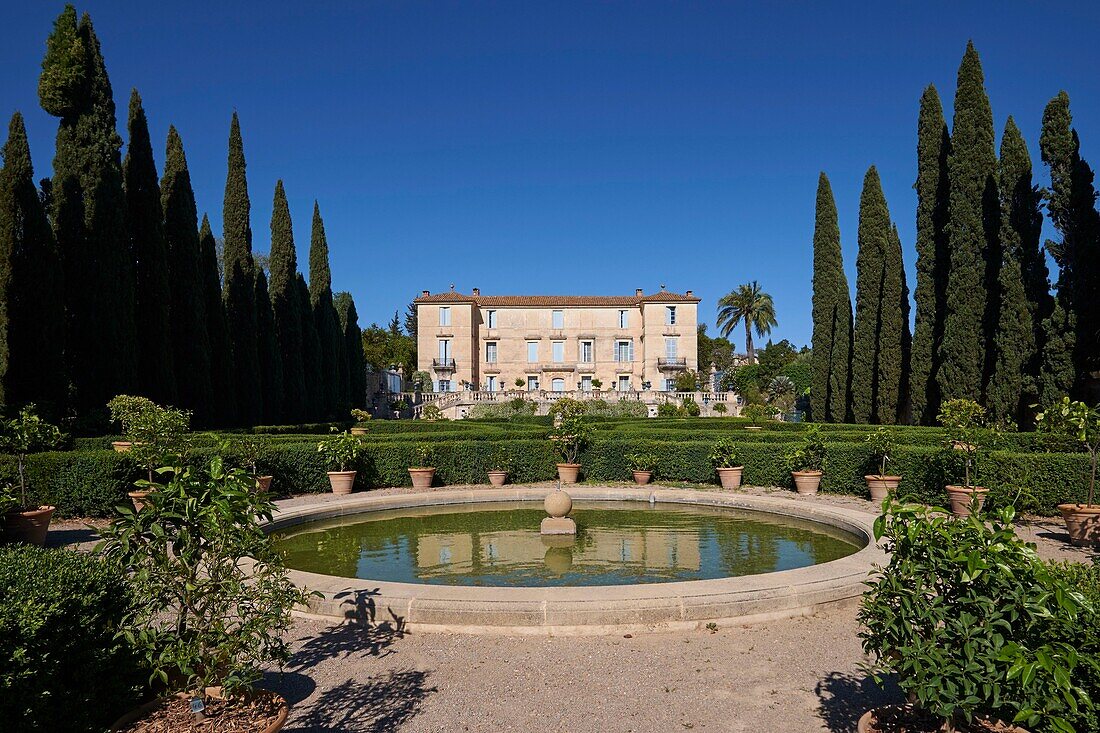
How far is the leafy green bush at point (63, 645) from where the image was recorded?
2623 millimetres

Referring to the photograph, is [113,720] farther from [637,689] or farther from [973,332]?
[973,332]

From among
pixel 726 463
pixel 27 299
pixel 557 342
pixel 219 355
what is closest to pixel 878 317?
pixel 726 463

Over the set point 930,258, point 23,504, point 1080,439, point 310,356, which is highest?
point 930,258

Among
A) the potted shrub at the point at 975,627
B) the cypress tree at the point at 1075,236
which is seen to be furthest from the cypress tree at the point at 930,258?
the potted shrub at the point at 975,627

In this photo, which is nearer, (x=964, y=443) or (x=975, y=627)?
(x=975, y=627)

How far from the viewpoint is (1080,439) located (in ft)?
27.2

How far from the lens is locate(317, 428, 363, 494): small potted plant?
12.7 m

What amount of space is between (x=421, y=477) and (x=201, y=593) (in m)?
10.3

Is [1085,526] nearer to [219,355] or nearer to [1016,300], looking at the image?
[1016,300]

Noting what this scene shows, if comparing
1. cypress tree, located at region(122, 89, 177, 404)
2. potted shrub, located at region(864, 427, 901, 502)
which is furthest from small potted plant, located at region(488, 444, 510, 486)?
cypress tree, located at region(122, 89, 177, 404)

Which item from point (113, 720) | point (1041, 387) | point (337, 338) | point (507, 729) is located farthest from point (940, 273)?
point (337, 338)

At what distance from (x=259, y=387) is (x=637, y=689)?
24.4 meters

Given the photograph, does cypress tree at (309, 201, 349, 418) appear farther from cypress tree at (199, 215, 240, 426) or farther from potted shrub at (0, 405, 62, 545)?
potted shrub at (0, 405, 62, 545)

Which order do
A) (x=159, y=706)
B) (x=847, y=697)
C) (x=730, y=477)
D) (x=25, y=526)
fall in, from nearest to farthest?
(x=159, y=706) → (x=847, y=697) → (x=25, y=526) → (x=730, y=477)
